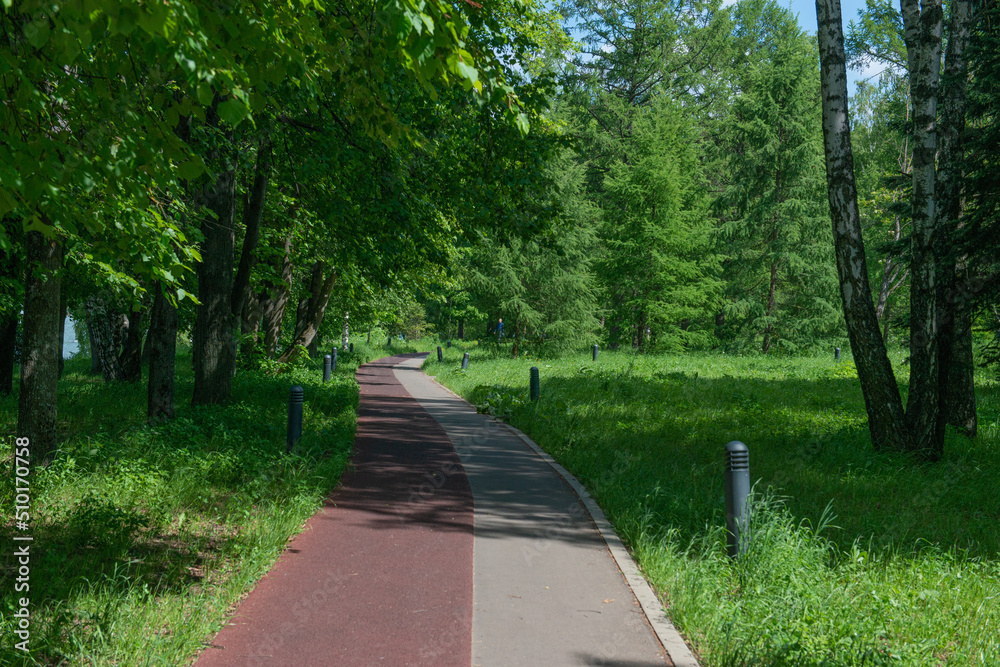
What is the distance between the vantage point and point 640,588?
499 centimetres

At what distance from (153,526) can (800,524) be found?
538 centimetres

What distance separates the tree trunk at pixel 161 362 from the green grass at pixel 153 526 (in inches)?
15.5

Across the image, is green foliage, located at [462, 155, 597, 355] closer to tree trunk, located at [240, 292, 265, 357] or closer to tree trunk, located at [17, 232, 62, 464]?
tree trunk, located at [240, 292, 265, 357]

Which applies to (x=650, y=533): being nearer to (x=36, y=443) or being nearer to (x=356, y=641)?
(x=356, y=641)

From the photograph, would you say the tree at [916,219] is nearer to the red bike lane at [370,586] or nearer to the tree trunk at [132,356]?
the red bike lane at [370,586]

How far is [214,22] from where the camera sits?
3559mm

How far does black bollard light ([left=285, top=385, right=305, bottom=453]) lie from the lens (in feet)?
27.9

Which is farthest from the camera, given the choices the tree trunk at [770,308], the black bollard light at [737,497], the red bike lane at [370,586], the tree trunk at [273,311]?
the tree trunk at [770,308]

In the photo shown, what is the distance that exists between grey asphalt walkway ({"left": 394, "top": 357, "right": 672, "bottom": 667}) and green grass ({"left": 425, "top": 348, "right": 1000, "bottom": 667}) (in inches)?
14.0

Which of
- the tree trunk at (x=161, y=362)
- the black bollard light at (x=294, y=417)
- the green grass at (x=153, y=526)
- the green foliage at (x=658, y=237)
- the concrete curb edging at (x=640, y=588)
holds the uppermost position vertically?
the green foliage at (x=658, y=237)

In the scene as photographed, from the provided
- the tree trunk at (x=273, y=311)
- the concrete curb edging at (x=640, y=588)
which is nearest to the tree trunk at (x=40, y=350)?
the concrete curb edging at (x=640, y=588)

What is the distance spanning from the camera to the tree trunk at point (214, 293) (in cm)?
1110

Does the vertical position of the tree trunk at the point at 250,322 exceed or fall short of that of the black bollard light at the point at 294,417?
it exceeds it

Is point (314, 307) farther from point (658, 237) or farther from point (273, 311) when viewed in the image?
point (658, 237)
